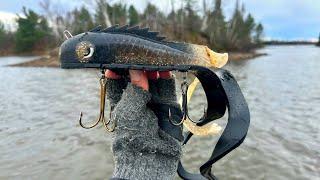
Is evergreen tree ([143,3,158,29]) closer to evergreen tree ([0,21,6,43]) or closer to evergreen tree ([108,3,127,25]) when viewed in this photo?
evergreen tree ([108,3,127,25])

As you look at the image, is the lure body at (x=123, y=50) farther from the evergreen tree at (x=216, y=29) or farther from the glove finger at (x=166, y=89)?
the evergreen tree at (x=216, y=29)

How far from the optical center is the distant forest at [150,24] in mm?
42000

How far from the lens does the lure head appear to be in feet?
8.82

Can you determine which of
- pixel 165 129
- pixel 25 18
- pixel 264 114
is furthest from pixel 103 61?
pixel 25 18

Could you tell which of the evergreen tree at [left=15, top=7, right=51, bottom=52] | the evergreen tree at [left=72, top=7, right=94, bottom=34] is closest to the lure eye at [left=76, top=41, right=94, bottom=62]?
the evergreen tree at [left=72, top=7, right=94, bottom=34]

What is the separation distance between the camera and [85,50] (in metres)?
2.69

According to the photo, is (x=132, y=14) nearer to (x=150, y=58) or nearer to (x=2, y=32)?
(x=2, y=32)

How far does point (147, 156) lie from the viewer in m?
2.85

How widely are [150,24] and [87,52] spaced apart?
38.9m

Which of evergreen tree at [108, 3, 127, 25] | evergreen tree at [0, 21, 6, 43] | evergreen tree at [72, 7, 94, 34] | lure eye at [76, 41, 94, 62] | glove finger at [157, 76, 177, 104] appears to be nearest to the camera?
lure eye at [76, 41, 94, 62]

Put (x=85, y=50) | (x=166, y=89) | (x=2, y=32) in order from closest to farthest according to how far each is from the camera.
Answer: (x=85, y=50)
(x=166, y=89)
(x=2, y=32)

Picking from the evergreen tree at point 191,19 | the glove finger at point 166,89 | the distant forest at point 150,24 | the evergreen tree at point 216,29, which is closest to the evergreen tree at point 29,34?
the distant forest at point 150,24

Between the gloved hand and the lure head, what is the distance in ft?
0.75

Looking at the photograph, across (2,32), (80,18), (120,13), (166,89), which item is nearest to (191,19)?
(120,13)
